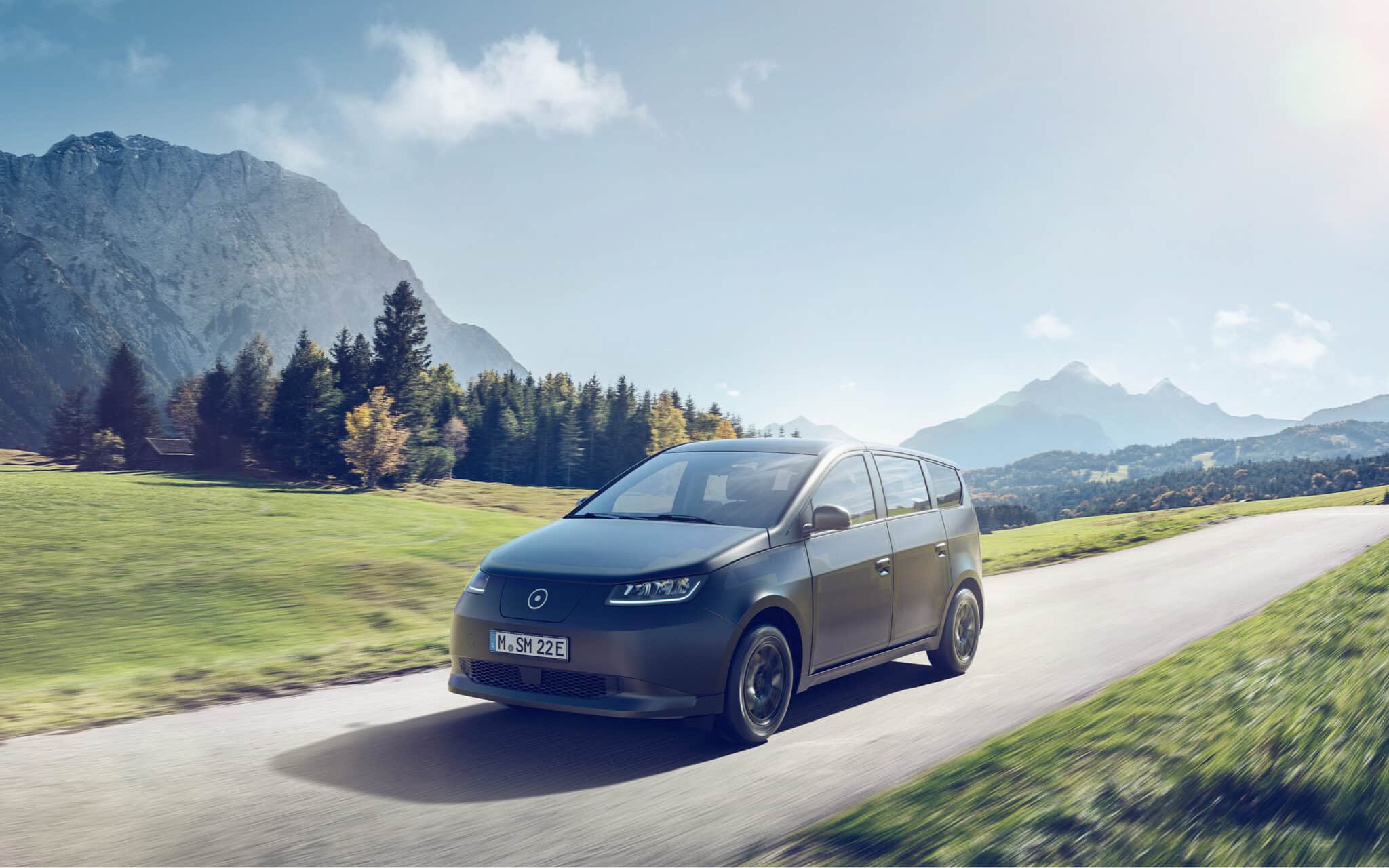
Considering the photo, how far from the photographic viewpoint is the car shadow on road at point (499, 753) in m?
4.78

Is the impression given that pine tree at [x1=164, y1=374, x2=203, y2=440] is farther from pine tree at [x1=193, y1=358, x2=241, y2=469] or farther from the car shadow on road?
the car shadow on road

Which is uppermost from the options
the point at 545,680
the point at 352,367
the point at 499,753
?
the point at 352,367

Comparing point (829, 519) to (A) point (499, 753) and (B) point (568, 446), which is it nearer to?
(A) point (499, 753)

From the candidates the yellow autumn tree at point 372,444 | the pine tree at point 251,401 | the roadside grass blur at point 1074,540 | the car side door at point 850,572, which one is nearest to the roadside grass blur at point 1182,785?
the car side door at point 850,572

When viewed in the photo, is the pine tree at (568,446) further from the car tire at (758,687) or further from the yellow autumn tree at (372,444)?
the car tire at (758,687)

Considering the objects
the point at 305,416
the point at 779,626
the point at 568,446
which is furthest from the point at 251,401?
the point at 779,626

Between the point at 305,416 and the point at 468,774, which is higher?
the point at 305,416

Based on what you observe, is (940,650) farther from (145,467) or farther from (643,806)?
(145,467)

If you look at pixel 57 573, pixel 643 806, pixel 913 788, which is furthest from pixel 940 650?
pixel 57 573

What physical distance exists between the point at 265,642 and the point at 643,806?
6.87 meters

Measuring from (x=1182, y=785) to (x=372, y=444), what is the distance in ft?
232

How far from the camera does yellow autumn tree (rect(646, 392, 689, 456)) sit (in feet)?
330

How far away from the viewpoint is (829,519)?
6.13m

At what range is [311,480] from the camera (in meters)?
71.2
